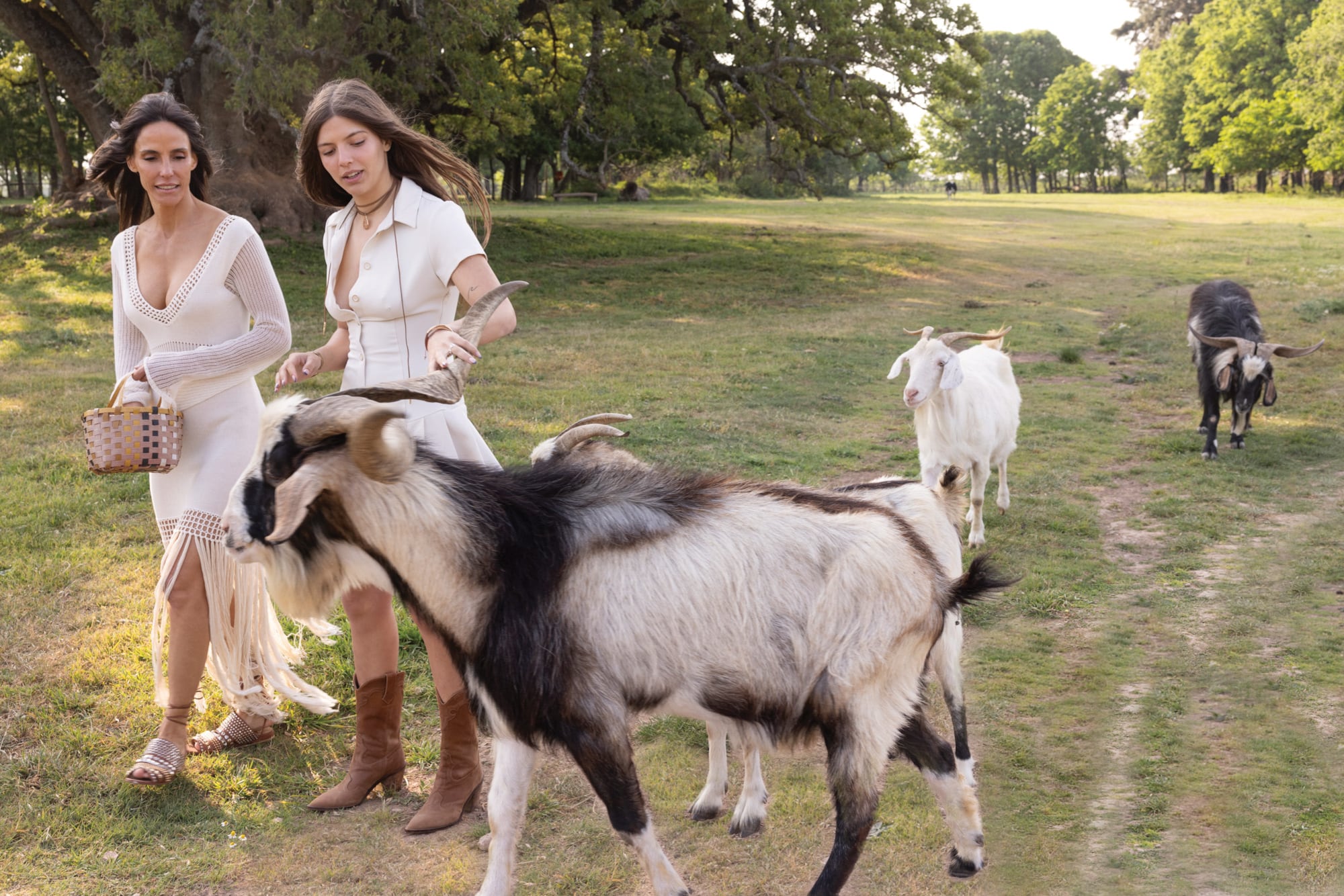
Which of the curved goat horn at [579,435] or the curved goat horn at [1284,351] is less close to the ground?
the curved goat horn at [579,435]

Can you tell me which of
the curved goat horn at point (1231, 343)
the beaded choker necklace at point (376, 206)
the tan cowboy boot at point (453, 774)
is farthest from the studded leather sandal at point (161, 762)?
the curved goat horn at point (1231, 343)

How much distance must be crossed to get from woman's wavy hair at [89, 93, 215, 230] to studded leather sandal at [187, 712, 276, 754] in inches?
86.7

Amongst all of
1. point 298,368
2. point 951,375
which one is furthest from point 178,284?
point 951,375

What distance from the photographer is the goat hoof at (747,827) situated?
3.94 meters

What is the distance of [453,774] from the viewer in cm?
404

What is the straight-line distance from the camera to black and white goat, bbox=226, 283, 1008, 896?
9.64 ft

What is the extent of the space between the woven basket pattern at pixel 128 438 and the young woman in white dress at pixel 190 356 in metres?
0.14

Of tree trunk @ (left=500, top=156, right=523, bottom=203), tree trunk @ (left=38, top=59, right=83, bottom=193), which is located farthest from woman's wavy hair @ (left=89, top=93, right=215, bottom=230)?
tree trunk @ (left=500, top=156, right=523, bottom=203)

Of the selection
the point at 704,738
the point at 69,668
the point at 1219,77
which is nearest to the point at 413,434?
the point at 704,738

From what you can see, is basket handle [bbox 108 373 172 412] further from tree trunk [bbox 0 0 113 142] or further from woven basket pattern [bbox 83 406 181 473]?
tree trunk [bbox 0 0 113 142]

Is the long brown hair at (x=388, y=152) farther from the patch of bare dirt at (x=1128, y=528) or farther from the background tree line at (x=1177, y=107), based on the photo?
the background tree line at (x=1177, y=107)

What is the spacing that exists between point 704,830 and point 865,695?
4.26 feet

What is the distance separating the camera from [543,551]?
3051mm

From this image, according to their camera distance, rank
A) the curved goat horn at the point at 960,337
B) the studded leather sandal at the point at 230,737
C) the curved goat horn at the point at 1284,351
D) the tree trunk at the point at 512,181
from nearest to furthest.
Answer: the studded leather sandal at the point at 230,737 < the curved goat horn at the point at 960,337 < the curved goat horn at the point at 1284,351 < the tree trunk at the point at 512,181
